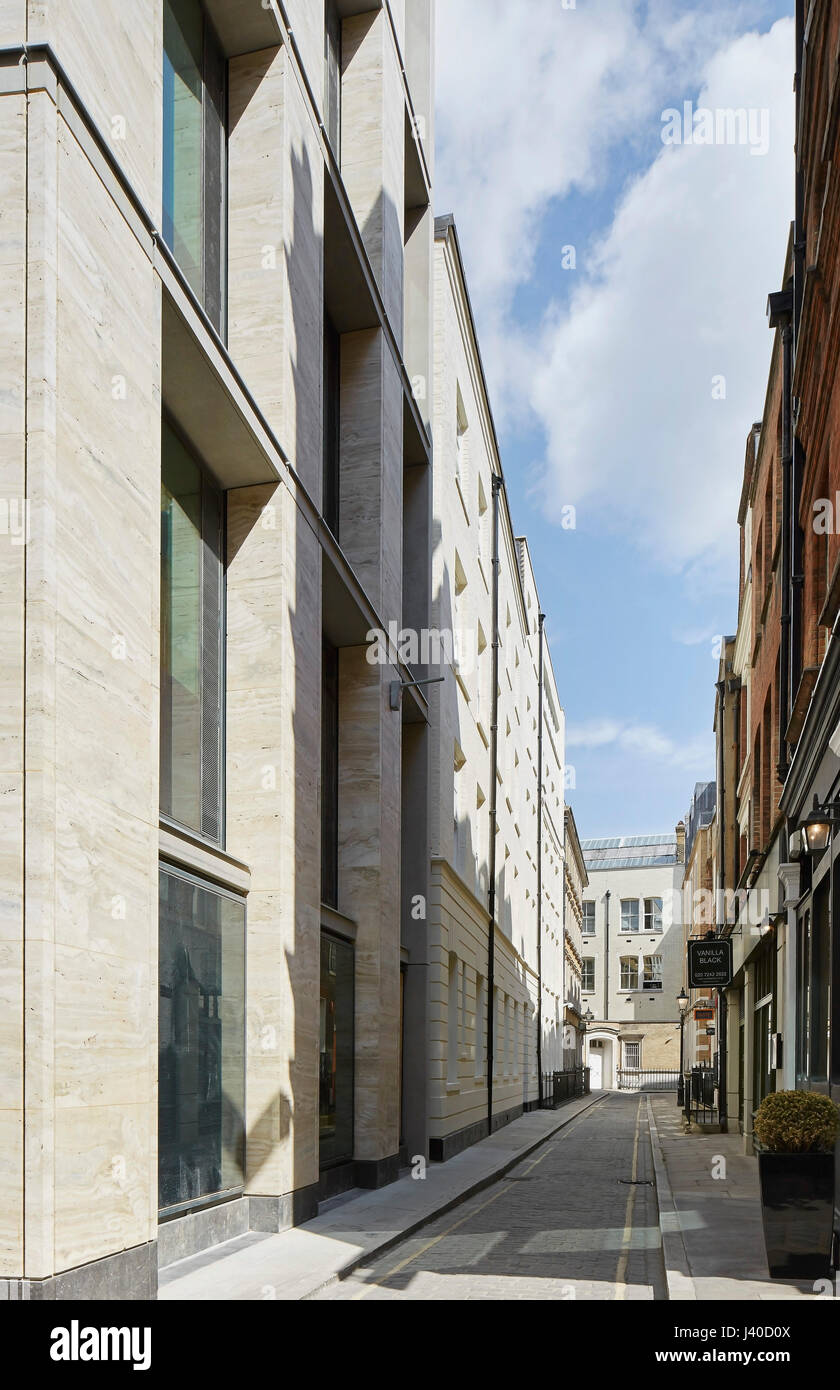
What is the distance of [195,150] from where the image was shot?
11953mm

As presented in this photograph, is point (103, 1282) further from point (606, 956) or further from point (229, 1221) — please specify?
point (606, 956)

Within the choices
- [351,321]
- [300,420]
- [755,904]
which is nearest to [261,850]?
[300,420]

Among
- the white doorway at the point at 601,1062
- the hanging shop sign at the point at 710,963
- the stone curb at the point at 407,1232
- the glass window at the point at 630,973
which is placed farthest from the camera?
the glass window at the point at 630,973

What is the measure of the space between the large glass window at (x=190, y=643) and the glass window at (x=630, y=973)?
71394mm

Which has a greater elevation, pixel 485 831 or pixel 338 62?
pixel 338 62

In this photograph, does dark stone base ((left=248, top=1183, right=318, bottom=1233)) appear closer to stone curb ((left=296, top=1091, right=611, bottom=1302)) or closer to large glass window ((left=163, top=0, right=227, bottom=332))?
stone curb ((left=296, top=1091, right=611, bottom=1302))

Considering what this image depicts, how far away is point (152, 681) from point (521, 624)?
33.1m

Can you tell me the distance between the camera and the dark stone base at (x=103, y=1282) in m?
6.91

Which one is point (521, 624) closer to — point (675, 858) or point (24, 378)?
point (24, 378)

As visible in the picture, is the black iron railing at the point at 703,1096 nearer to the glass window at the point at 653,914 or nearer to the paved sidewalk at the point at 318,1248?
the paved sidewalk at the point at 318,1248

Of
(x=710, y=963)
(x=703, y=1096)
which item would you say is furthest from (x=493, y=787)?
(x=703, y=1096)

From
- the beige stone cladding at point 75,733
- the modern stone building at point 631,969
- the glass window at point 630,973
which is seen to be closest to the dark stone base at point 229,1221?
the beige stone cladding at point 75,733

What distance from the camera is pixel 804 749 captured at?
50.4 ft

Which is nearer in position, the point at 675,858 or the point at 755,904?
the point at 755,904
